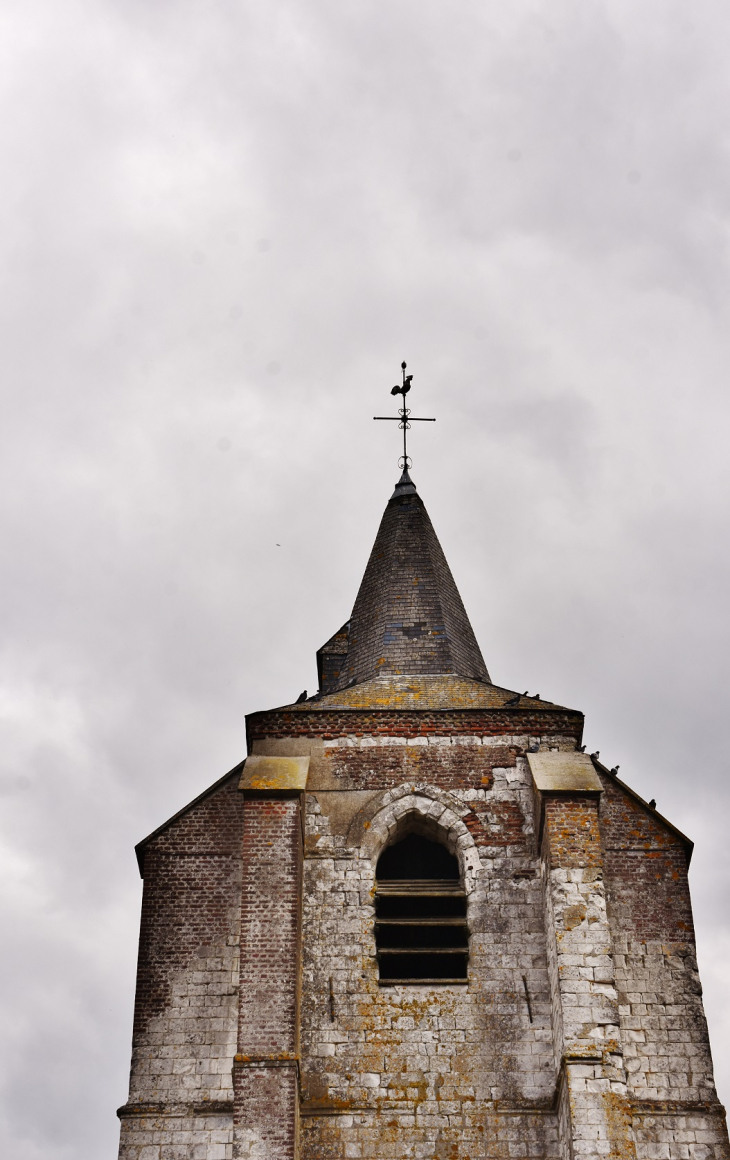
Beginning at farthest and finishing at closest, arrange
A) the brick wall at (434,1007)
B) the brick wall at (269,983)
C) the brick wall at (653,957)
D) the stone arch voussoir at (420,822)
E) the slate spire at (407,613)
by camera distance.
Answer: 1. the slate spire at (407,613)
2. the stone arch voussoir at (420,822)
3. the brick wall at (653,957)
4. the brick wall at (434,1007)
5. the brick wall at (269,983)

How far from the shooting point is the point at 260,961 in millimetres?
14078

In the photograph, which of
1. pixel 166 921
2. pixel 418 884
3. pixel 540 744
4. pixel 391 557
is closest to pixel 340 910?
pixel 418 884

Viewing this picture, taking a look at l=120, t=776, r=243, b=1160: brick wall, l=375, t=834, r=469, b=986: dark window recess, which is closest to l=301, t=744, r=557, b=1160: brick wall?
l=375, t=834, r=469, b=986: dark window recess

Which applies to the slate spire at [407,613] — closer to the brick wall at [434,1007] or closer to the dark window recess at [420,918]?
the brick wall at [434,1007]

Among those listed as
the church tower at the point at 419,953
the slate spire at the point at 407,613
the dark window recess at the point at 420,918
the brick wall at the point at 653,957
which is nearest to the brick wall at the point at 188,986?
the church tower at the point at 419,953

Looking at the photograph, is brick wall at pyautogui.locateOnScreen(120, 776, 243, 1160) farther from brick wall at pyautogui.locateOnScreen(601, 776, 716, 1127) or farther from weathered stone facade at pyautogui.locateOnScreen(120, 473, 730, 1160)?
brick wall at pyautogui.locateOnScreen(601, 776, 716, 1127)

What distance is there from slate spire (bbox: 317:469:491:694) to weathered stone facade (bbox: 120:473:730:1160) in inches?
72.1

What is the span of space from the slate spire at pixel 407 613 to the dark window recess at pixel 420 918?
120 inches

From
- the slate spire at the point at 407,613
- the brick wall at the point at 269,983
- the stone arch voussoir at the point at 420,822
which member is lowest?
the brick wall at the point at 269,983

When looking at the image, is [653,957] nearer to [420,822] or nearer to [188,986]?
[420,822]

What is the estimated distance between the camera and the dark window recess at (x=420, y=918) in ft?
49.0

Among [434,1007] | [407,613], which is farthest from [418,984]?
[407,613]

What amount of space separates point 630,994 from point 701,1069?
1016 millimetres

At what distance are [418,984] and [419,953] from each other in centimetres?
36
